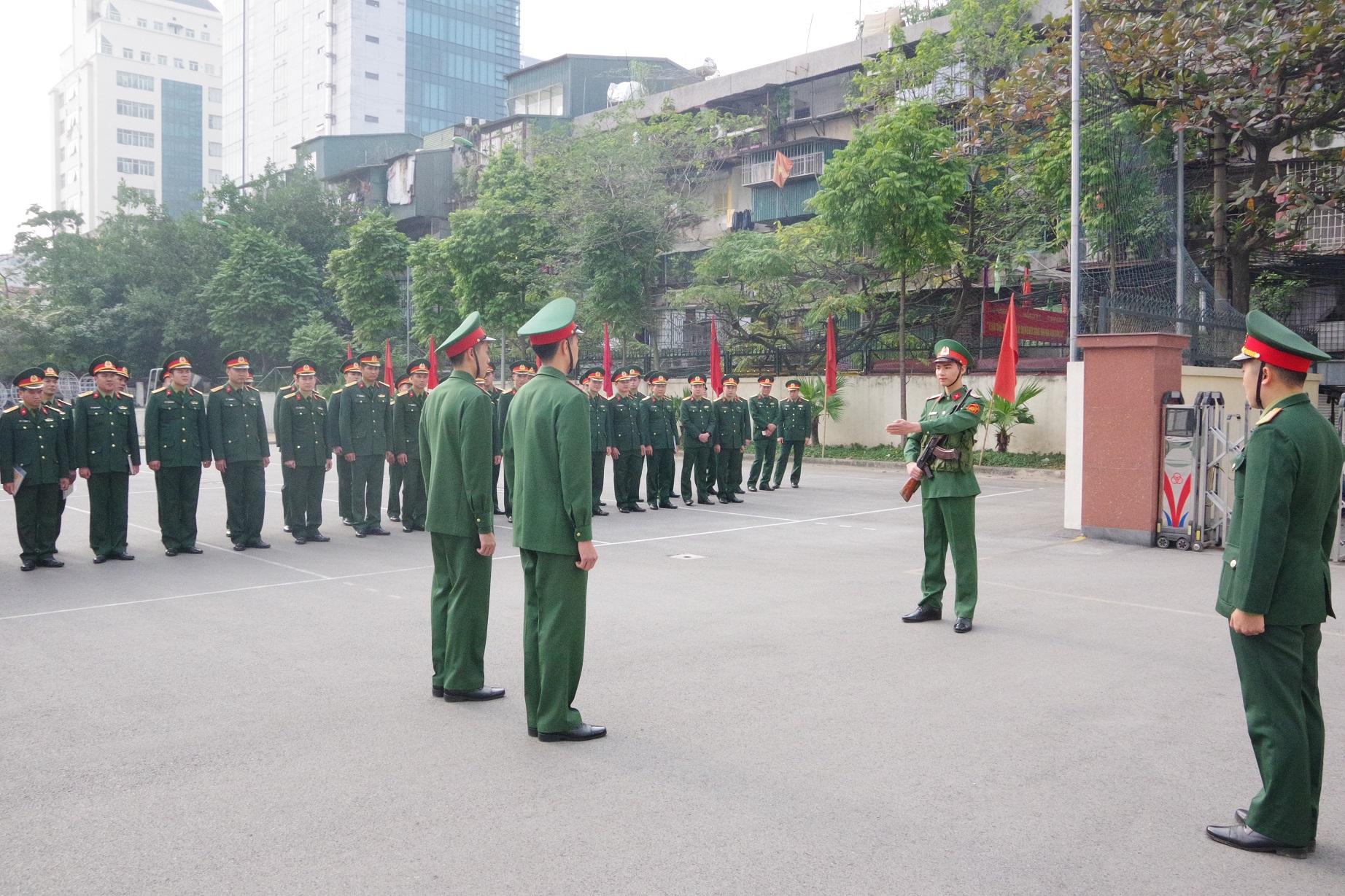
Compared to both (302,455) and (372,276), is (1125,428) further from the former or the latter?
(372,276)

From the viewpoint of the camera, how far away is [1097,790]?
439 centimetres

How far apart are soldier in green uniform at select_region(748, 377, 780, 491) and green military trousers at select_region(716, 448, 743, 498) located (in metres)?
1.13

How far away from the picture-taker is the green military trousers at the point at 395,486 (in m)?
13.4

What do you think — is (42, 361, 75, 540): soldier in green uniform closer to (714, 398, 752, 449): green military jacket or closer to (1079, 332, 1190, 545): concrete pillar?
(714, 398, 752, 449): green military jacket

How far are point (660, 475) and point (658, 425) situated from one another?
75cm

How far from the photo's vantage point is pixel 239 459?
11617 mm

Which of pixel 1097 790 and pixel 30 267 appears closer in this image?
pixel 1097 790

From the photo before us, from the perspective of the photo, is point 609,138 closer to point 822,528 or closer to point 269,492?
point 269,492

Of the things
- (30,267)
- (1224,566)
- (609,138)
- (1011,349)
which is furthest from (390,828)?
(30,267)

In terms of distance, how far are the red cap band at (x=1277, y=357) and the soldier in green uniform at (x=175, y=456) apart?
10191 mm

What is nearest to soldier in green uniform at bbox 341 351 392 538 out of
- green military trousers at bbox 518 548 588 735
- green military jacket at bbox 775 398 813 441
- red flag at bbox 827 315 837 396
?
green military jacket at bbox 775 398 813 441

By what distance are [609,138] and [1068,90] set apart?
18.1m

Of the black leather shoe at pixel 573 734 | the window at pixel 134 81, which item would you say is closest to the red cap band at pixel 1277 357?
the black leather shoe at pixel 573 734

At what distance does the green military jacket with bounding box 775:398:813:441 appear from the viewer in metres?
18.5
